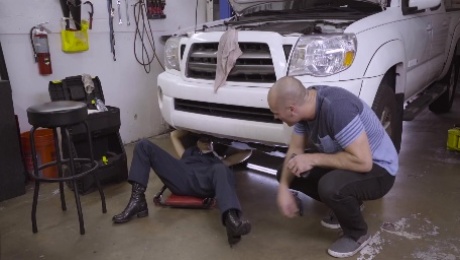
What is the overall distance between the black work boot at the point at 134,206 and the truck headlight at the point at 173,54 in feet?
3.26

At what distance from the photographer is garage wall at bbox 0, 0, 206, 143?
3.45 meters

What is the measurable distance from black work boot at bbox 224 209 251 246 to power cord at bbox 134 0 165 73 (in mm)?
2757

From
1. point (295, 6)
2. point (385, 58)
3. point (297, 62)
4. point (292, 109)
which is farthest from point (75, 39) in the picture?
point (385, 58)

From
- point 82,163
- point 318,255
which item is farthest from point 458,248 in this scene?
point 82,163

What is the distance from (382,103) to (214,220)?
4.53ft

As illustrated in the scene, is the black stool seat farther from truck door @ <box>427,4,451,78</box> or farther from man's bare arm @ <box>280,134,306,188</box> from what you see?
truck door @ <box>427,4,451,78</box>

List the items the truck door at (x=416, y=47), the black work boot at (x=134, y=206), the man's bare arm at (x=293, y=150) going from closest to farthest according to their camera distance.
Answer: the man's bare arm at (x=293, y=150), the black work boot at (x=134, y=206), the truck door at (x=416, y=47)

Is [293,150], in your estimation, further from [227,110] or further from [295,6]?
[295,6]

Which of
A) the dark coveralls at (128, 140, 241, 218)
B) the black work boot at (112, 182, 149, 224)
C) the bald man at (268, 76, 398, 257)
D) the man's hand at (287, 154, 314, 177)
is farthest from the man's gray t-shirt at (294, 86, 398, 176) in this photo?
the black work boot at (112, 182, 149, 224)

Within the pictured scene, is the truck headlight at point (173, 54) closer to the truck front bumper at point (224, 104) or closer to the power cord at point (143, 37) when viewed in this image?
the truck front bumper at point (224, 104)

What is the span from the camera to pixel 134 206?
2668 millimetres

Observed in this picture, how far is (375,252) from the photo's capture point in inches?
87.0

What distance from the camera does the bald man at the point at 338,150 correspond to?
1960 mm

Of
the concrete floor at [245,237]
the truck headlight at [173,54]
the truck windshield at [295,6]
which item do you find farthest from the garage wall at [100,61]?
the truck windshield at [295,6]
